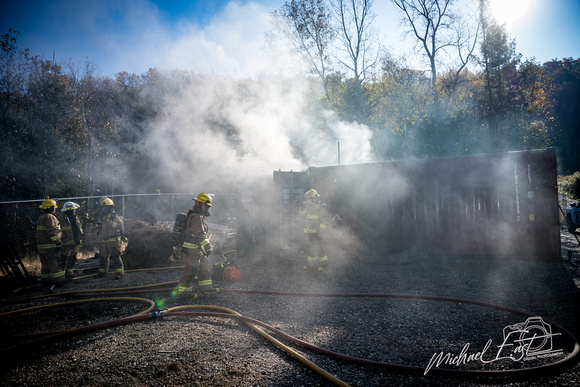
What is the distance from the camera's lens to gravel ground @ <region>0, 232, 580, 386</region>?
10.6 feet

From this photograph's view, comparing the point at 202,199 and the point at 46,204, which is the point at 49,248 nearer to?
the point at 46,204

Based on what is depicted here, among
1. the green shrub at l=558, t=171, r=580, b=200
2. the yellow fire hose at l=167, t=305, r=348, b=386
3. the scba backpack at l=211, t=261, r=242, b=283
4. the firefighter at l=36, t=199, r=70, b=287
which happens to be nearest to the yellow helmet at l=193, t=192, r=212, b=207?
the scba backpack at l=211, t=261, r=242, b=283

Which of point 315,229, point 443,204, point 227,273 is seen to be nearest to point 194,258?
point 227,273

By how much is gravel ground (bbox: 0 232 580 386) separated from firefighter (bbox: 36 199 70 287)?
304 millimetres

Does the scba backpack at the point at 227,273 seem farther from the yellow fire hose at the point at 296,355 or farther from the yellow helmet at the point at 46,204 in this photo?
the yellow helmet at the point at 46,204

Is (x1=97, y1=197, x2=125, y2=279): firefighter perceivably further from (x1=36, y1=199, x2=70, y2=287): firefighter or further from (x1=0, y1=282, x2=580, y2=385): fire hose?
(x1=0, y1=282, x2=580, y2=385): fire hose

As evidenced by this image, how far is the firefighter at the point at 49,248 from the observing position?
7035mm

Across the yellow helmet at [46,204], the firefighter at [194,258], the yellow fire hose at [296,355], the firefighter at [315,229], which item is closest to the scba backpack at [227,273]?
the firefighter at [194,258]

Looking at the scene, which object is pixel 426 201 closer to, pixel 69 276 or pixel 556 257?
pixel 556 257

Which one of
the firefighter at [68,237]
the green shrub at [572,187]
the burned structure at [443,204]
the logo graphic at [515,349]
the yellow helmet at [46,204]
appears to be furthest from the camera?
the green shrub at [572,187]

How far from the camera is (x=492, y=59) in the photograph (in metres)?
17.4

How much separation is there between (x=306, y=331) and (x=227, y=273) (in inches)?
127

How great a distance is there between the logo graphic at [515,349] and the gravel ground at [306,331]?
0.15 feet

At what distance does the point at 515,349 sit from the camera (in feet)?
12.1
